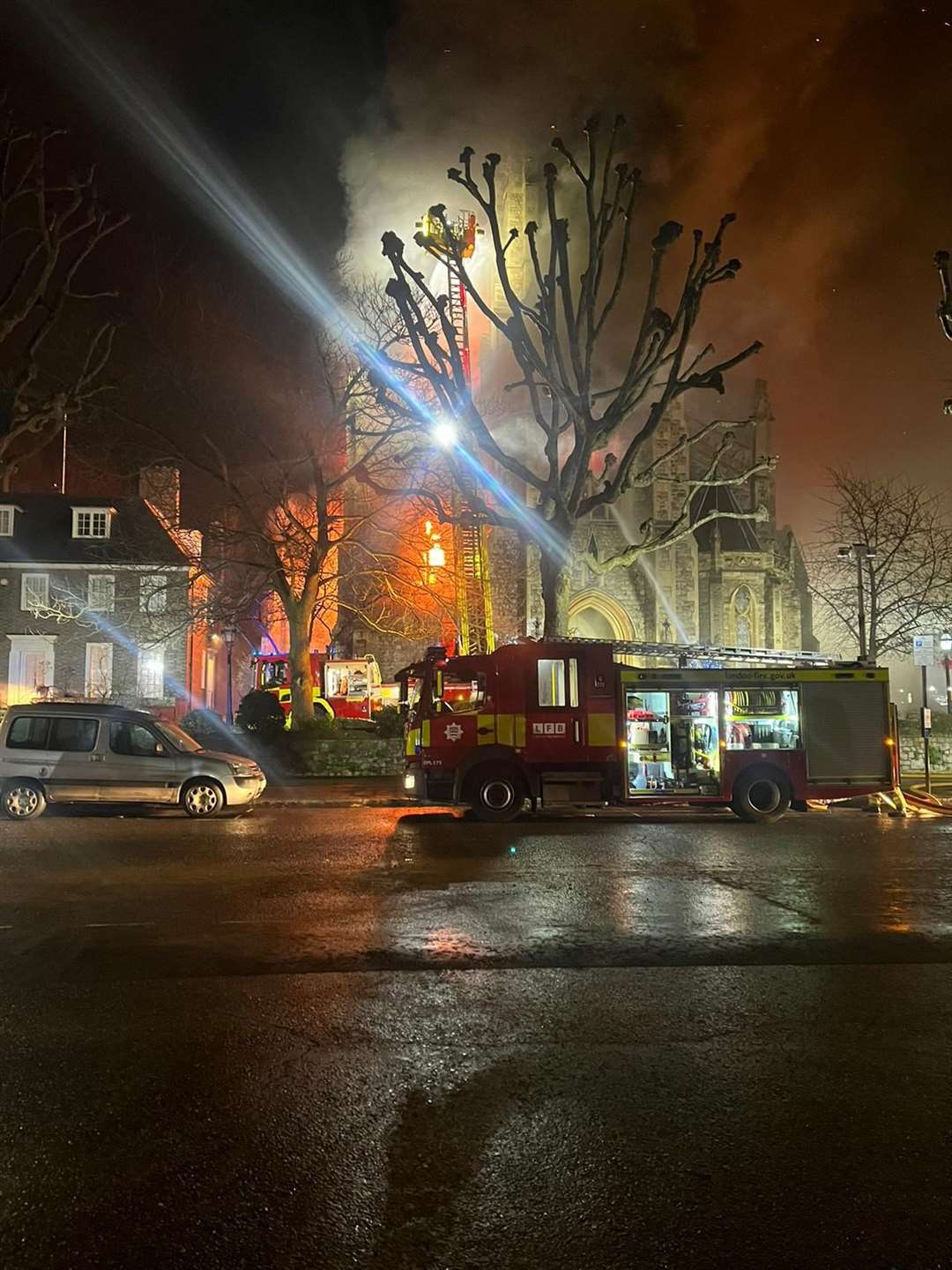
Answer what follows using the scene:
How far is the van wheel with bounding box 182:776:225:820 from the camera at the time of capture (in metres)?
15.4

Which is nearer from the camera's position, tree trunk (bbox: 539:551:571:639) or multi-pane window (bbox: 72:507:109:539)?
tree trunk (bbox: 539:551:571:639)

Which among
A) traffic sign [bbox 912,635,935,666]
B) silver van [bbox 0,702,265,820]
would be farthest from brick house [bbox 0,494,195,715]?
traffic sign [bbox 912,635,935,666]

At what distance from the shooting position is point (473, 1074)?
4.59 metres

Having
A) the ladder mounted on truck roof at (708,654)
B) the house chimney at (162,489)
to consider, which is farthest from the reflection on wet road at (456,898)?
the house chimney at (162,489)

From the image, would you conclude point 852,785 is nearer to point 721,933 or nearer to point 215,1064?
point 721,933

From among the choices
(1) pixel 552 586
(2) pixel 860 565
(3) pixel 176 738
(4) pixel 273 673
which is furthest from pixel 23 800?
(2) pixel 860 565

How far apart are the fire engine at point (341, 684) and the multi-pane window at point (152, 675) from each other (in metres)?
3.50

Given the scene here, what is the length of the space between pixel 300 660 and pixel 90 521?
50.1ft

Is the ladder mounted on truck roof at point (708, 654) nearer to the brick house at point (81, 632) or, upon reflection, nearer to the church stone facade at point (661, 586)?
the brick house at point (81, 632)

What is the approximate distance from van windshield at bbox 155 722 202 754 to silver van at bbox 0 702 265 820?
0.02 m

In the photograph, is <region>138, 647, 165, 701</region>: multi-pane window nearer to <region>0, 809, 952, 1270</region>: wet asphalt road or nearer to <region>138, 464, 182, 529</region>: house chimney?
<region>138, 464, 182, 529</region>: house chimney

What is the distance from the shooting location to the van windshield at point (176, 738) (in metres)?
15.4

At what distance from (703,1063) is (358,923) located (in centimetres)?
370

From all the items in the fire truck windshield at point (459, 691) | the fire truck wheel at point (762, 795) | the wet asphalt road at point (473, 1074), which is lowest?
the wet asphalt road at point (473, 1074)
